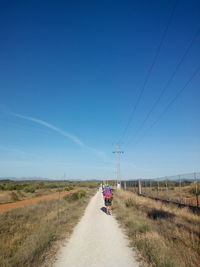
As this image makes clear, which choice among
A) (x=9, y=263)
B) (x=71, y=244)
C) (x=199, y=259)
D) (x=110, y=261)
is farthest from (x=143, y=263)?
(x=9, y=263)

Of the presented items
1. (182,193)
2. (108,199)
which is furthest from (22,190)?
(108,199)

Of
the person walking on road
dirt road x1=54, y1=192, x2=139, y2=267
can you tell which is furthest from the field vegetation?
dirt road x1=54, y1=192, x2=139, y2=267

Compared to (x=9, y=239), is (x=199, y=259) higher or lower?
higher

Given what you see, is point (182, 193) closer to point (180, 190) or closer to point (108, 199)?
point (180, 190)

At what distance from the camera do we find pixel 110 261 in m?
4.93

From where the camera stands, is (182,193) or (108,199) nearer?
(108,199)

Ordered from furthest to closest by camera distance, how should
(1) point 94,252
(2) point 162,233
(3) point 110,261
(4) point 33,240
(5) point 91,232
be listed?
(5) point 91,232, (2) point 162,233, (4) point 33,240, (1) point 94,252, (3) point 110,261

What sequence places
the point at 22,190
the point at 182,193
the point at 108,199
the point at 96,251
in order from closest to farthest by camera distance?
the point at 96,251 → the point at 108,199 → the point at 182,193 → the point at 22,190

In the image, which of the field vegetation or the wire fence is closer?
the wire fence

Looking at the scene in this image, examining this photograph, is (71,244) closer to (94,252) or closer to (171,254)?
(94,252)

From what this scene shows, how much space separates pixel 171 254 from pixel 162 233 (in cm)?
237

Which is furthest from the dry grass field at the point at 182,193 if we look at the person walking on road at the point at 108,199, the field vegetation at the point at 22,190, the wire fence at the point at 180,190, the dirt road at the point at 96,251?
the field vegetation at the point at 22,190

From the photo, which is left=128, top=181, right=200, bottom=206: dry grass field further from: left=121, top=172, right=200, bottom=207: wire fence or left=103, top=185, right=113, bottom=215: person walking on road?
left=103, top=185, right=113, bottom=215: person walking on road

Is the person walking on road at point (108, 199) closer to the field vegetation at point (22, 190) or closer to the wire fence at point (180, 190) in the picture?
the field vegetation at point (22, 190)
